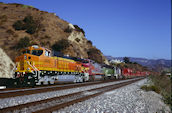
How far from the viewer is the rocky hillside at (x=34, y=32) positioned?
4192cm

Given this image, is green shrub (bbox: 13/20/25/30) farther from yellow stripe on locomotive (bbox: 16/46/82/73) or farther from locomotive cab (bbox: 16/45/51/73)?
locomotive cab (bbox: 16/45/51/73)

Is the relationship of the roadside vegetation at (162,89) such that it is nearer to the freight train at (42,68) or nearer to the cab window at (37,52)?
the freight train at (42,68)

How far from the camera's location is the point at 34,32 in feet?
160

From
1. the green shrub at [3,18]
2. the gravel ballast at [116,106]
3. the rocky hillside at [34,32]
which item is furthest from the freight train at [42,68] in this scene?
the green shrub at [3,18]

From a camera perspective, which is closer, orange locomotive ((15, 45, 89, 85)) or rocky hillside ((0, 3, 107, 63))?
orange locomotive ((15, 45, 89, 85))

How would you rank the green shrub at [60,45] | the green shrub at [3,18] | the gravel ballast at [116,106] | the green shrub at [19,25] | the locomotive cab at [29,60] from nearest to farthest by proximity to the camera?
the gravel ballast at [116,106] → the locomotive cab at [29,60] → the green shrub at [60,45] → the green shrub at [19,25] → the green shrub at [3,18]

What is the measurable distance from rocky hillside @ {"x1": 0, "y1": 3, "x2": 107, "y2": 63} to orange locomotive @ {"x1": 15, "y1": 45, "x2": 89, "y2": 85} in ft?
77.7

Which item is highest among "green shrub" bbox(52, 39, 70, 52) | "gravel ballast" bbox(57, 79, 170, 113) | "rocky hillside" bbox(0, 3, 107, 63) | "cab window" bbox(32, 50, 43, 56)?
"rocky hillside" bbox(0, 3, 107, 63)

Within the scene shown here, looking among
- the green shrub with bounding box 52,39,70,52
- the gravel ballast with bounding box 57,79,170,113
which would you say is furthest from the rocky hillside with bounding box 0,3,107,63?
the gravel ballast with bounding box 57,79,170,113

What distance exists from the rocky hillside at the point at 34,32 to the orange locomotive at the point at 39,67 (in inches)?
932

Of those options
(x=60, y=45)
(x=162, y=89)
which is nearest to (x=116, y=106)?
(x=162, y=89)

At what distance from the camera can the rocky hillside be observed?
41.9 metres

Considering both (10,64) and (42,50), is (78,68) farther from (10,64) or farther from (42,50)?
(10,64)

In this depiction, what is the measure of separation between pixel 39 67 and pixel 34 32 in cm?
3713
